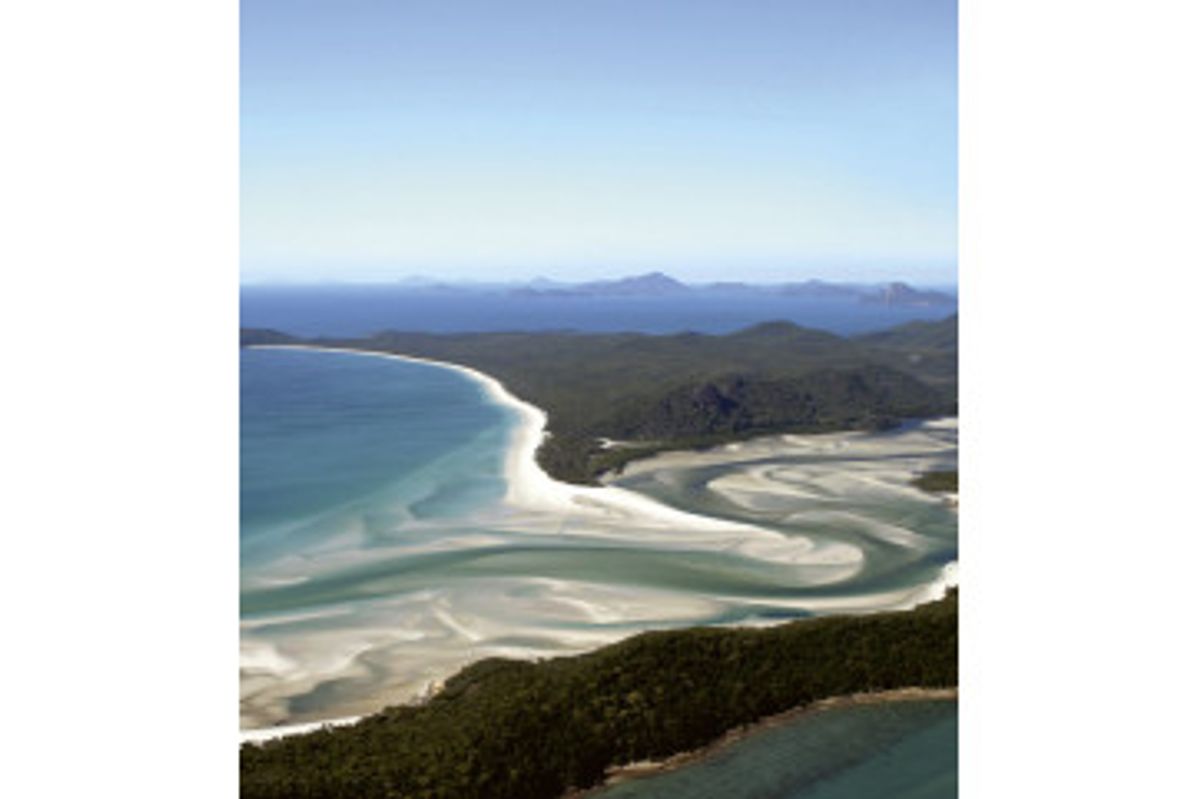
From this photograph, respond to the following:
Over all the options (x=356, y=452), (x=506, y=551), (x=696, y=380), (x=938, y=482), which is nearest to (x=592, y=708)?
(x=506, y=551)

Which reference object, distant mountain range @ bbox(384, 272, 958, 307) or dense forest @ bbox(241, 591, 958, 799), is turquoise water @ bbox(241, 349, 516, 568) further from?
distant mountain range @ bbox(384, 272, 958, 307)

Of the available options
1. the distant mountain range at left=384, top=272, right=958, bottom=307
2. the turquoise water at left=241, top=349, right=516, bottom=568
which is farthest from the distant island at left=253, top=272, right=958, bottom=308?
the turquoise water at left=241, top=349, right=516, bottom=568

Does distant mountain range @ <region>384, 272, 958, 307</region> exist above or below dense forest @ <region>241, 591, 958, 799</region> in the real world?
above

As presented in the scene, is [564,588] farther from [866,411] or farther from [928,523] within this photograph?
[866,411]
